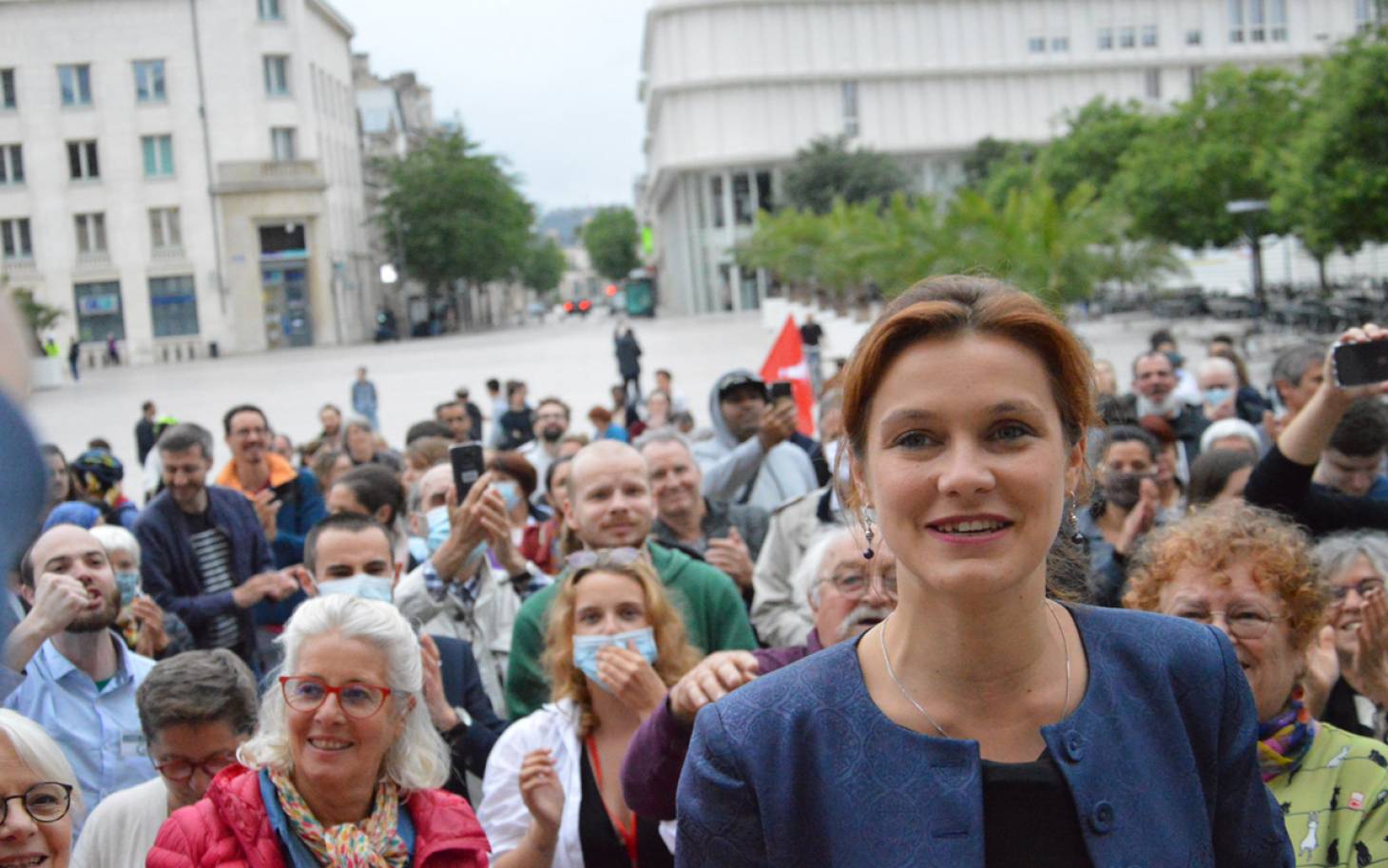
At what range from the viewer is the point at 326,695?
370cm

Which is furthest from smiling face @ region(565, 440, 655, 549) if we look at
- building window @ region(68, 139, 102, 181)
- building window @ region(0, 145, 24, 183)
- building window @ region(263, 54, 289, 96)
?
building window @ region(263, 54, 289, 96)

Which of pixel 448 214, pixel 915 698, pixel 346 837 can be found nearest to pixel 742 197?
pixel 448 214

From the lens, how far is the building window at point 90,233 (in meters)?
66.2

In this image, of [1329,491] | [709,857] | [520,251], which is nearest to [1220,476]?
[1329,491]

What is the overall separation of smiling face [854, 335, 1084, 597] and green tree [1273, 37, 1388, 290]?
25.7 m

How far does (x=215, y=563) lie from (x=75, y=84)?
65298 millimetres

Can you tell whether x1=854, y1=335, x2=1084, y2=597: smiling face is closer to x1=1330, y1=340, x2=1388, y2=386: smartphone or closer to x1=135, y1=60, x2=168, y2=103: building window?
x1=1330, y1=340, x2=1388, y2=386: smartphone

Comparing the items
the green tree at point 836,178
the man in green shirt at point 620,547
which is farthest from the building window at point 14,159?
the man in green shirt at point 620,547

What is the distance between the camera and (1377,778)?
3168mm

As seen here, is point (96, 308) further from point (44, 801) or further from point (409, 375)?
point (44, 801)

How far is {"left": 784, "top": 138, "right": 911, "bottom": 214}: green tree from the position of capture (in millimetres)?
77375

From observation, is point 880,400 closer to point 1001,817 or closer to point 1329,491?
point 1001,817

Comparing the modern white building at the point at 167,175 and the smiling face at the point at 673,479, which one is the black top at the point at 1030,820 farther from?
the modern white building at the point at 167,175

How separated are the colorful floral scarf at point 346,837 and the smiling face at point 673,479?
11.7ft
